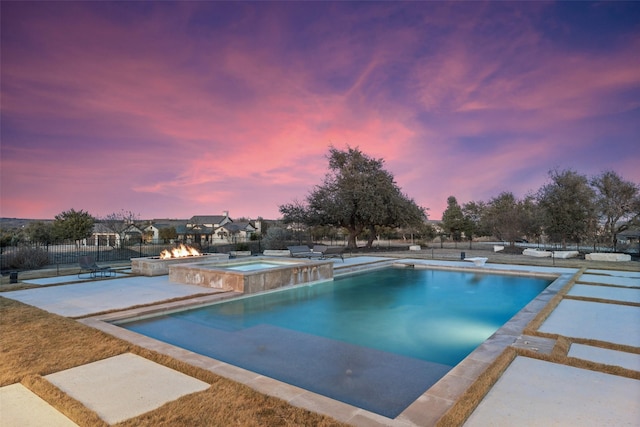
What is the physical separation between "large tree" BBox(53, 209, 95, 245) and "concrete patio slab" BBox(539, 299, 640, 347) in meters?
47.2

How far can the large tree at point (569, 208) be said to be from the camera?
78.1ft

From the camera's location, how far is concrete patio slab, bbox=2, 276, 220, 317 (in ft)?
22.1

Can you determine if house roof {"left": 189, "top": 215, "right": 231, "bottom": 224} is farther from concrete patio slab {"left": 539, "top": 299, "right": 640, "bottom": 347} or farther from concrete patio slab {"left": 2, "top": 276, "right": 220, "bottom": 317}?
concrete patio slab {"left": 539, "top": 299, "right": 640, "bottom": 347}

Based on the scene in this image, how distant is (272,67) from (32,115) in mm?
10675

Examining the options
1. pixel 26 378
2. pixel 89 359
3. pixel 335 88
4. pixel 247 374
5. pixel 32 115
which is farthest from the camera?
pixel 335 88

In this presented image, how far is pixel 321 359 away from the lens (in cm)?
495

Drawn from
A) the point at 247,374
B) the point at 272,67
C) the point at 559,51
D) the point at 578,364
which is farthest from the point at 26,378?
the point at 559,51

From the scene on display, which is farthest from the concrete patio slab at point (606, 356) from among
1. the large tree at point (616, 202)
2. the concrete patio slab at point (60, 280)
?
the large tree at point (616, 202)

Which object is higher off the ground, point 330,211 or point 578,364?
point 330,211

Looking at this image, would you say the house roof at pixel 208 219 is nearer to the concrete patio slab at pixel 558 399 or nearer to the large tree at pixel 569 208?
the large tree at pixel 569 208

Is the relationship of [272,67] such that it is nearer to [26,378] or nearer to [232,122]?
[232,122]

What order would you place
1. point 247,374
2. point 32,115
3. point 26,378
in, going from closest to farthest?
point 26,378, point 247,374, point 32,115

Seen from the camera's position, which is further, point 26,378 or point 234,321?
point 234,321

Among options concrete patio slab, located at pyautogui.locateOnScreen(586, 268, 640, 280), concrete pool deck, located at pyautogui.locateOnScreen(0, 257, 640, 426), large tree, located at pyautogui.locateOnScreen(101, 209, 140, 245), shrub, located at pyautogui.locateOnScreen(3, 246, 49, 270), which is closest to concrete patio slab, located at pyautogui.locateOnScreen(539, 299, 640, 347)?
A: concrete pool deck, located at pyautogui.locateOnScreen(0, 257, 640, 426)
